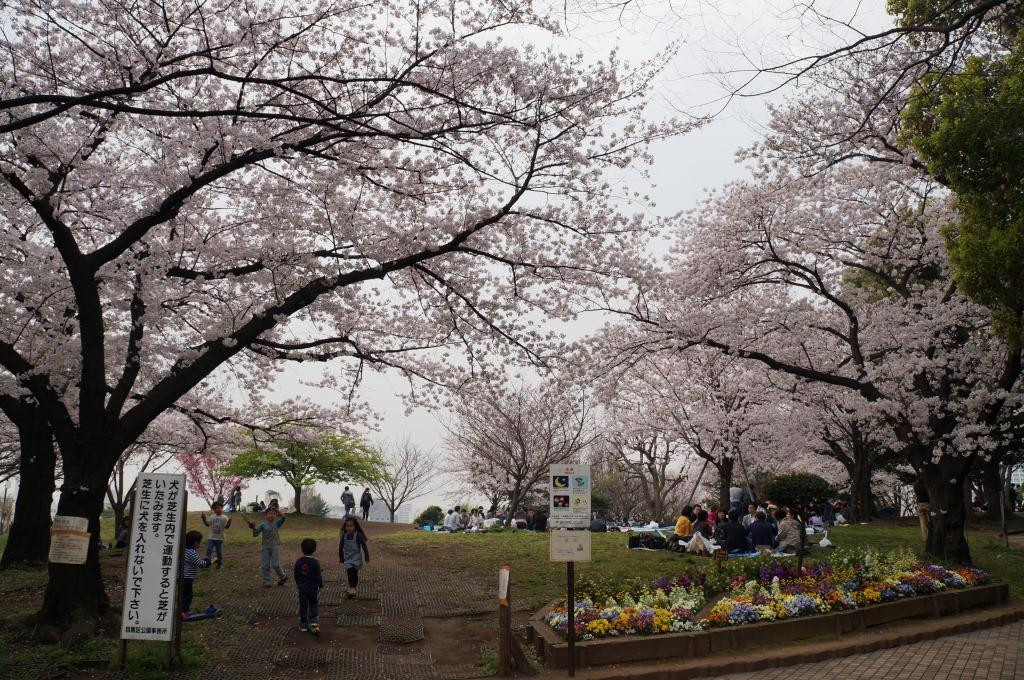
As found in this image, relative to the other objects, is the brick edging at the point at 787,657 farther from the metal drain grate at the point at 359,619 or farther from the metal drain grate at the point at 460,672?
the metal drain grate at the point at 359,619

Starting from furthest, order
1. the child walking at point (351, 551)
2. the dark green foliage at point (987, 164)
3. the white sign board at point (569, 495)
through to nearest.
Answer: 1. the child walking at point (351, 551)
2. the white sign board at point (569, 495)
3. the dark green foliage at point (987, 164)

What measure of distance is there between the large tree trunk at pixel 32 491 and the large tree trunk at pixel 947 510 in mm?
17221

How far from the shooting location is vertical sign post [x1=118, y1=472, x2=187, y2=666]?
7.63m

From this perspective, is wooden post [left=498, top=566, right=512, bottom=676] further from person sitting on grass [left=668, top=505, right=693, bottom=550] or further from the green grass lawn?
person sitting on grass [left=668, top=505, right=693, bottom=550]

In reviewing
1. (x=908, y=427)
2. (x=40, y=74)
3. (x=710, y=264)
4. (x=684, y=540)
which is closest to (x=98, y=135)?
(x=40, y=74)

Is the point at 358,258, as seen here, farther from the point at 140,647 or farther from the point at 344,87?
the point at 140,647

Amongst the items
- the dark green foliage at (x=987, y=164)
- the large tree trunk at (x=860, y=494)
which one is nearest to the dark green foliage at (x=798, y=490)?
the large tree trunk at (x=860, y=494)

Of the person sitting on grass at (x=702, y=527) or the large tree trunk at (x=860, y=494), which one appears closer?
the person sitting on grass at (x=702, y=527)

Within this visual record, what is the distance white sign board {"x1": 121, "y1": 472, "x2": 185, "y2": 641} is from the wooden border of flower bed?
4118 millimetres

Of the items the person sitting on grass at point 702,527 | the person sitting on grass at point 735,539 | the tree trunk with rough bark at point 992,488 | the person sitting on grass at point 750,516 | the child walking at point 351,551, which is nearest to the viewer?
the child walking at point 351,551

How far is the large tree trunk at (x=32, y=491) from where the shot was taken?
Result: 46.0ft

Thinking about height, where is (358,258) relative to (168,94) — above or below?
below

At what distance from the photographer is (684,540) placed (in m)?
16.9

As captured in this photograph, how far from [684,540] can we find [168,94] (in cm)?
1354
